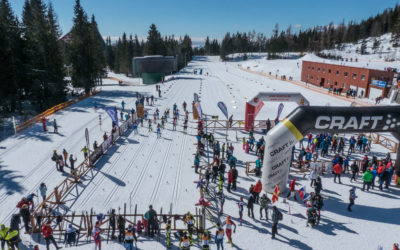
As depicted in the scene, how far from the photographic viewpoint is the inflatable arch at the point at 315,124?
41.3ft

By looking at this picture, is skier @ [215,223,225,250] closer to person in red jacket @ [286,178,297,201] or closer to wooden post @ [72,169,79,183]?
person in red jacket @ [286,178,297,201]

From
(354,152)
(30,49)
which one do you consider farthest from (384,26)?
(30,49)

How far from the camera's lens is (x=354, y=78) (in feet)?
129

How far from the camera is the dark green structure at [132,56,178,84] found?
186 feet

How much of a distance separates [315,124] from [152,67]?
49211 mm

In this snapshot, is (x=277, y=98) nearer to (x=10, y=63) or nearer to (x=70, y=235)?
(x=70, y=235)

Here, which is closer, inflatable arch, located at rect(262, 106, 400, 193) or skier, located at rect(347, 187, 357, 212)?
skier, located at rect(347, 187, 357, 212)

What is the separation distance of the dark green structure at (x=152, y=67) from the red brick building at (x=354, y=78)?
31.1 metres

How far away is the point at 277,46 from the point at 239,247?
118 m

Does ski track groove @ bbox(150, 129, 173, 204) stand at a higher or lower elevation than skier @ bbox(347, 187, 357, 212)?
lower

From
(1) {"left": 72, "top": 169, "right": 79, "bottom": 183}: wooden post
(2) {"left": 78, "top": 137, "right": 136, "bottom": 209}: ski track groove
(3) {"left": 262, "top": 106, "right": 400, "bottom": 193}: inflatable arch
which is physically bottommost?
(2) {"left": 78, "top": 137, "right": 136, "bottom": 209}: ski track groove

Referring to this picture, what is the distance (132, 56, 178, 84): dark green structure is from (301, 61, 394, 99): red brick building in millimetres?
31143

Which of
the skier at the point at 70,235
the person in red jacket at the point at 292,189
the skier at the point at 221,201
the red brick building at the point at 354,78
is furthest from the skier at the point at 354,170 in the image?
the red brick building at the point at 354,78

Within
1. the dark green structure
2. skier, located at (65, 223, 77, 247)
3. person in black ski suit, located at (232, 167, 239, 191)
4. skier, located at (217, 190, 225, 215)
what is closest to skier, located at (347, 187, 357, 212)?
person in black ski suit, located at (232, 167, 239, 191)
